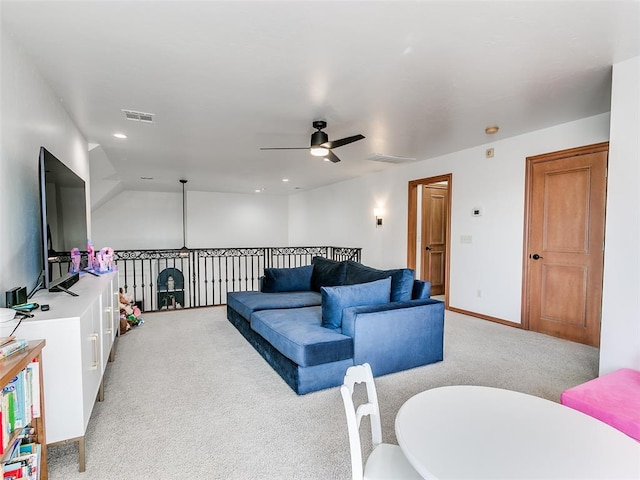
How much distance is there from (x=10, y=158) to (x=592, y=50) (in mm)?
3874

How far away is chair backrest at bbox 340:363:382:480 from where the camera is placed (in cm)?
119

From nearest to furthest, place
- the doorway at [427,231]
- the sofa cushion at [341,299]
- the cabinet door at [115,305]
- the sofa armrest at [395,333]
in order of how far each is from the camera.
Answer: the sofa armrest at [395,333] < the sofa cushion at [341,299] < the cabinet door at [115,305] < the doorway at [427,231]

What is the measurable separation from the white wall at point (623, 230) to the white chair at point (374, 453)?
2227 millimetres

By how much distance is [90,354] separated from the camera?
1984 mm

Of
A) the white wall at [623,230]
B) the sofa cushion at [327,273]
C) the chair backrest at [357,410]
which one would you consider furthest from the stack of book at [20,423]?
the white wall at [623,230]

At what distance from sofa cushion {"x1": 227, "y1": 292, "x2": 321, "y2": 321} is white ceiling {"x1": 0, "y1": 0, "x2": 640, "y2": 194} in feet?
6.68

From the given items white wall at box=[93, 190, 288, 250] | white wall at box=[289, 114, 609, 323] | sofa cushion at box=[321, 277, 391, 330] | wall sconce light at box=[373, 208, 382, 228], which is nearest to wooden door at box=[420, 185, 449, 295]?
white wall at box=[289, 114, 609, 323]

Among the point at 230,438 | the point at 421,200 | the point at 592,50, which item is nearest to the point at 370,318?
the point at 230,438

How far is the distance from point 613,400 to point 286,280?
3.52 m

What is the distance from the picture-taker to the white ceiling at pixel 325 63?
195cm

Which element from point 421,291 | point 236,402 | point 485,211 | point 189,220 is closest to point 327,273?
point 421,291

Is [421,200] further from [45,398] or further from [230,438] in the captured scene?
[45,398]

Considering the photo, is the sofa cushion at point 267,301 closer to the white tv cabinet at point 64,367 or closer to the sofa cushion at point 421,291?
the sofa cushion at point 421,291

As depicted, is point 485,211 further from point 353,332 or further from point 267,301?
point 267,301
